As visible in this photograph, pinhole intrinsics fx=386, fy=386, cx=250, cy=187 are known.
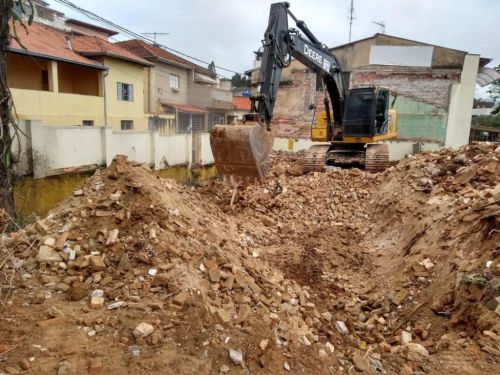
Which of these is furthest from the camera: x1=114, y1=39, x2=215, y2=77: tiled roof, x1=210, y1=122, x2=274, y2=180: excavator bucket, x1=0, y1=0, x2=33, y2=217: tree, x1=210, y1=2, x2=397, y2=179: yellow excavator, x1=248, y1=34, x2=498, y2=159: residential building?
x1=114, y1=39, x2=215, y2=77: tiled roof

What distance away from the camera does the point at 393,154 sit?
1599 centimetres

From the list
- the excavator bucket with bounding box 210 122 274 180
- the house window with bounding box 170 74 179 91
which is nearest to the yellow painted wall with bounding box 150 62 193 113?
the house window with bounding box 170 74 179 91

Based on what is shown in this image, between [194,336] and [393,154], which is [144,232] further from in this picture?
[393,154]

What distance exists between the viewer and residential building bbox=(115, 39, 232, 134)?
24203 mm

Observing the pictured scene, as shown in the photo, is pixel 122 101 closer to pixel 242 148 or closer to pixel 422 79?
pixel 422 79

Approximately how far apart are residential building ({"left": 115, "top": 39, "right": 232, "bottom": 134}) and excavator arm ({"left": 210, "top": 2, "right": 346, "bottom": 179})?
55.0 ft

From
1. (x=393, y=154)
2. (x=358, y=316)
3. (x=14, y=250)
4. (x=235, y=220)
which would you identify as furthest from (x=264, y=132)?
(x=393, y=154)

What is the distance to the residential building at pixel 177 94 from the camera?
79.4 feet

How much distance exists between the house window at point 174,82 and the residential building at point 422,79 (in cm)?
1168

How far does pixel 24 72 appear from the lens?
16.1m

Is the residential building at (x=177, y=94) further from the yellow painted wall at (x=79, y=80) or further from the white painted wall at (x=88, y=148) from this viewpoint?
the white painted wall at (x=88, y=148)

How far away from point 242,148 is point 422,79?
49.1 feet

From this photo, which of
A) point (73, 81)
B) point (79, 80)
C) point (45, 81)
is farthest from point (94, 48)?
point (45, 81)

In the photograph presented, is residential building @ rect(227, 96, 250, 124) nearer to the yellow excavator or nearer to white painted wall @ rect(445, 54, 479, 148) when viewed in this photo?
white painted wall @ rect(445, 54, 479, 148)
